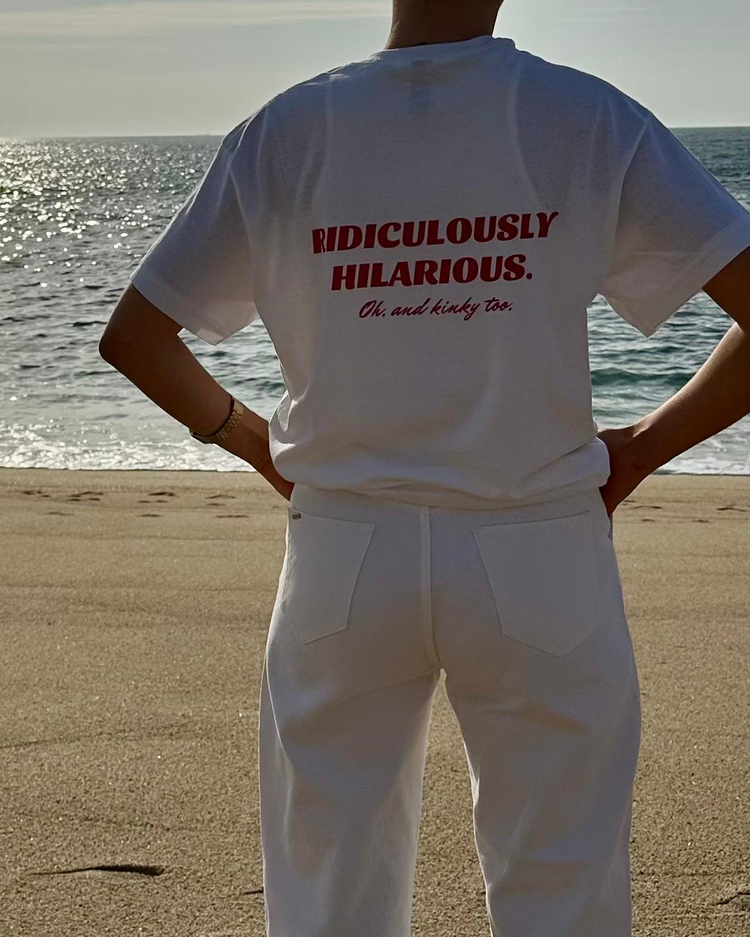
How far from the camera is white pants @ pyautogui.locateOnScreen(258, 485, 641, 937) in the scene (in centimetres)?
139

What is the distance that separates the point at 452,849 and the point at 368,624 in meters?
1.42

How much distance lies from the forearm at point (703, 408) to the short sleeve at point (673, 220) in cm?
14

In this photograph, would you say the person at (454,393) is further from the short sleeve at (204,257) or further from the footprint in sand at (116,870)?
the footprint in sand at (116,870)

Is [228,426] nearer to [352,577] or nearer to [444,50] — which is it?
[352,577]

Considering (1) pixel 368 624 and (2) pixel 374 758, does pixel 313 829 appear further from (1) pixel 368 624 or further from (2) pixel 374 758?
(1) pixel 368 624

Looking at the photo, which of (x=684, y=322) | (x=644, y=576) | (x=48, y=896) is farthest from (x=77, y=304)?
(x=48, y=896)

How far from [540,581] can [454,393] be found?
0.25 meters

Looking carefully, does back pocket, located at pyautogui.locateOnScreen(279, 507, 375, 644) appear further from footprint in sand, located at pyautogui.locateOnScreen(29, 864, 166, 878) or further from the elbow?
footprint in sand, located at pyautogui.locateOnScreen(29, 864, 166, 878)

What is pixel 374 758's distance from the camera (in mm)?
1513

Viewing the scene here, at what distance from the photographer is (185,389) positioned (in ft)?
5.36

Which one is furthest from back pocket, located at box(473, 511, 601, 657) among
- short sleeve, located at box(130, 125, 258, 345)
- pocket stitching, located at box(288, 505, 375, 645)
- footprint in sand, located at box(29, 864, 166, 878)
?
footprint in sand, located at box(29, 864, 166, 878)

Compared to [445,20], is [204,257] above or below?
below

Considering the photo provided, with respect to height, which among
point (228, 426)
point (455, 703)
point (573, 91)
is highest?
point (573, 91)

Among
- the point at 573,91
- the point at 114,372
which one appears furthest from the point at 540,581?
the point at 114,372
